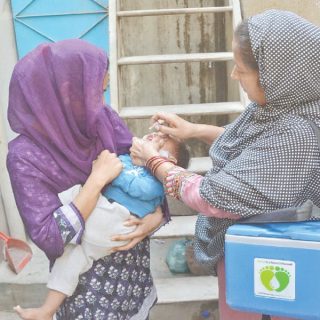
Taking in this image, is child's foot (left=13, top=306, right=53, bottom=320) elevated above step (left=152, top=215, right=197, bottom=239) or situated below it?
above

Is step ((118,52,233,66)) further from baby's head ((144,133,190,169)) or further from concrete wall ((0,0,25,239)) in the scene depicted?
baby's head ((144,133,190,169))

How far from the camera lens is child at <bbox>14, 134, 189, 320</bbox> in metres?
1.69

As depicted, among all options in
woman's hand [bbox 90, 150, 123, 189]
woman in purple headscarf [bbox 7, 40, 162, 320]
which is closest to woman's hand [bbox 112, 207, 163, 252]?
woman in purple headscarf [bbox 7, 40, 162, 320]

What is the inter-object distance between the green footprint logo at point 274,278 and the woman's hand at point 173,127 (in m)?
0.67

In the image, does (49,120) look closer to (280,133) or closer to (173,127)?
(173,127)

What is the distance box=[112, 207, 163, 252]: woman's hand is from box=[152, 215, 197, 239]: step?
1.22m

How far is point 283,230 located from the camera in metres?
1.39

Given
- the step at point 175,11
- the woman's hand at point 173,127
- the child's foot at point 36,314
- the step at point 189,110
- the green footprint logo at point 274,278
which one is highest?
the step at point 175,11

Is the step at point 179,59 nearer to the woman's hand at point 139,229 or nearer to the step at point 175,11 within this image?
the step at point 175,11

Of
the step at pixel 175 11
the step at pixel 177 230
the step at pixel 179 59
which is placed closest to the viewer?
the step at pixel 177 230

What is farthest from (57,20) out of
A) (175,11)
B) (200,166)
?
(200,166)

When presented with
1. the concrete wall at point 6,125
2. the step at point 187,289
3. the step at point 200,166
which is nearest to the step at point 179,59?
the step at point 200,166

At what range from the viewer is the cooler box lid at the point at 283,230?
136cm

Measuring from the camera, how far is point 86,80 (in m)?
1.62
